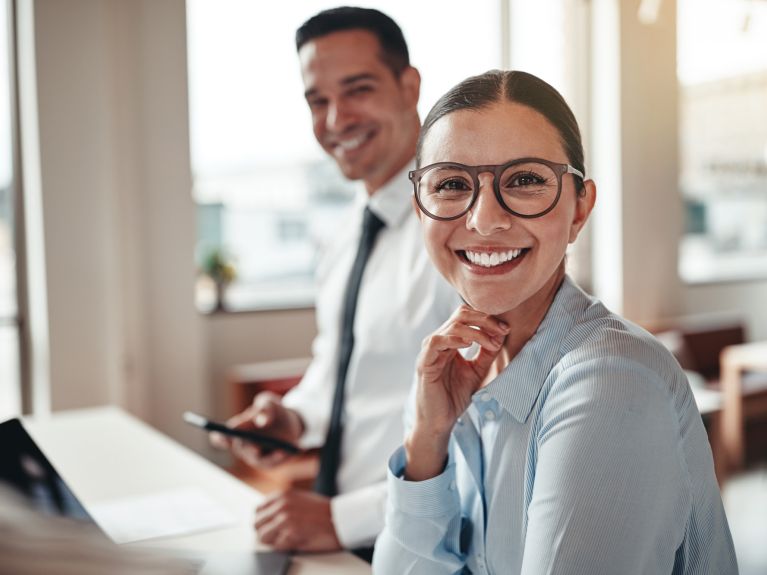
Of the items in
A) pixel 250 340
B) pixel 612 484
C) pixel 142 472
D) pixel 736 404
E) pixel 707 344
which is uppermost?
pixel 612 484

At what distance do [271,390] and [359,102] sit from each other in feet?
10.2

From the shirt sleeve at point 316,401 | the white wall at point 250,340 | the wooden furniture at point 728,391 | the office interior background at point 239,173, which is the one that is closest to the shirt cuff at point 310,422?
the shirt sleeve at point 316,401

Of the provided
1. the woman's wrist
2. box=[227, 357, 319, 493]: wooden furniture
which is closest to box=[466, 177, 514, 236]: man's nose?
the woman's wrist

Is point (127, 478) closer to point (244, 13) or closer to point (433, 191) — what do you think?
point (433, 191)

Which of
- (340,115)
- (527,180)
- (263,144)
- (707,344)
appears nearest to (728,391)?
(707,344)

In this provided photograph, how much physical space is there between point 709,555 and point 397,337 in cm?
79

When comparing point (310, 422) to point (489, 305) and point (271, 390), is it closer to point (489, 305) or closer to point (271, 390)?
point (489, 305)

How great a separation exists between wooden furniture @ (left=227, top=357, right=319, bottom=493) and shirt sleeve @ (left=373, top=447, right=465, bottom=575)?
276 cm

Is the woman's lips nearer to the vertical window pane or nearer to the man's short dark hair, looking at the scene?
the man's short dark hair

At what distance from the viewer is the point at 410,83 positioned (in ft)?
5.41

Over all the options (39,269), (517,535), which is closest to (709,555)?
(517,535)

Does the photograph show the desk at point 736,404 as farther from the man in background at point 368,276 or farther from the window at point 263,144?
the man in background at point 368,276

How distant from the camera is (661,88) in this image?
656 cm

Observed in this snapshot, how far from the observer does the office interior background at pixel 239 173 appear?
4.39 m
